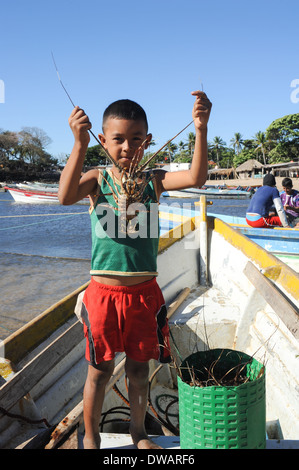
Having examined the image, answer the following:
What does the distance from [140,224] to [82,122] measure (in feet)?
1.81

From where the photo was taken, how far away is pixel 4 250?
40.5ft

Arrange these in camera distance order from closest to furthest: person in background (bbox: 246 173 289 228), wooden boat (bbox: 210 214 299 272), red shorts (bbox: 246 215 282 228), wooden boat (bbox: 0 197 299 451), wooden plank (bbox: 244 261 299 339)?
1. wooden boat (bbox: 0 197 299 451)
2. wooden plank (bbox: 244 261 299 339)
3. wooden boat (bbox: 210 214 299 272)
4. person in background (bbox: 246 173 289 228)
5. red shorts (bbox: 246 215 282 228)

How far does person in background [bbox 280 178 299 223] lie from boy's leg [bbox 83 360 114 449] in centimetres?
749

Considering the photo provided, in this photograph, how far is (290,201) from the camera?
8594 mm

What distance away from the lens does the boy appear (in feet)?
5.56

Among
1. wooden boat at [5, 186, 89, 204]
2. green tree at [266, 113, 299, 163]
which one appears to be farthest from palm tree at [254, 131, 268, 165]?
wooden boat at [5, 186, 89, 204]

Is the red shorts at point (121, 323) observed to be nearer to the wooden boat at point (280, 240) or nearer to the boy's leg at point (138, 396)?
the boy's leg at point (138, 396)

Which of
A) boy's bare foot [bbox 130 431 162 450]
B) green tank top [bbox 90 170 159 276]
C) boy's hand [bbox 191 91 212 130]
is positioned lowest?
boy's bare foot [bbox 130 431 162 450]

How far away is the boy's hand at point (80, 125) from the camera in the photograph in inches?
61.8

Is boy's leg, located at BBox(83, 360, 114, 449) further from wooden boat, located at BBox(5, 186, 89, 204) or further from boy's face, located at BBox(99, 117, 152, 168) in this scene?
wooden boat, located at BBox(5, 186, 89, 204)

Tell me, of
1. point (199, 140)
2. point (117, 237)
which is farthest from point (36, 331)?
point (199, 140)

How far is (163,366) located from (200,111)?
93.9 inches

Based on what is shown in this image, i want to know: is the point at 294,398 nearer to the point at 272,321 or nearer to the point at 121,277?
the point at 272,321

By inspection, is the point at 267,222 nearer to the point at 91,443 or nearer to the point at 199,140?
the point at 199,140
